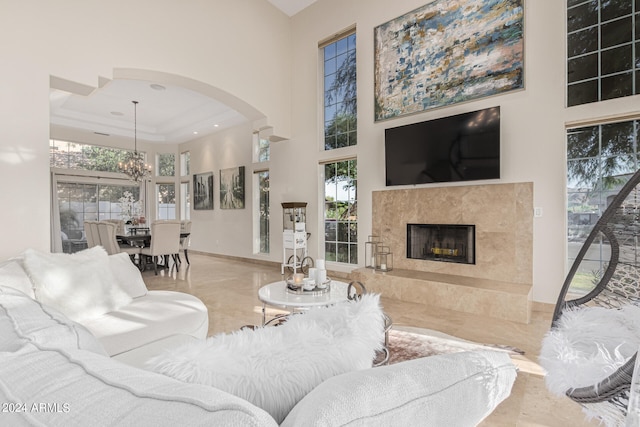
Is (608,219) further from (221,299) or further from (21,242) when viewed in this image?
(21,242)

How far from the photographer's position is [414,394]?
1.72ft

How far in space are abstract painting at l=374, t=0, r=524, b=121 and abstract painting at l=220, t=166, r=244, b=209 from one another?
4.04 m

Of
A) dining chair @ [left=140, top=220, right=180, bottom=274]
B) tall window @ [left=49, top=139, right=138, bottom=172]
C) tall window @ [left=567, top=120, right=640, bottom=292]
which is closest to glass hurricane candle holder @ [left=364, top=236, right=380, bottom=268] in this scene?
tall window @ [left=567, top=120, right=640, bottom=292]

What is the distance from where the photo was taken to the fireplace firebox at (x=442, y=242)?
417cm

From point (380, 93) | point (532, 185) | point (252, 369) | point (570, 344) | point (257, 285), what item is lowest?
point (257, 285)

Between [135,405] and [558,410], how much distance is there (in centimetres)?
231

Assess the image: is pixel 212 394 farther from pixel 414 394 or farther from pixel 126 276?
pixel 126 276

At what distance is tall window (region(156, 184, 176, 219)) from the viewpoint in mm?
9617

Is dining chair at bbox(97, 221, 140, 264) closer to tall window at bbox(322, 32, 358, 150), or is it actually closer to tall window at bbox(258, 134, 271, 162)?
tall window at bbox(258, 134, 271, 162)

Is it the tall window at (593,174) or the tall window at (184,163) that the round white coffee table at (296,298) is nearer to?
the tall window at (593,174)

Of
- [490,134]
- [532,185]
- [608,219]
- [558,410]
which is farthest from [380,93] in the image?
[558,410]

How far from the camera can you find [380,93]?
5008 mm

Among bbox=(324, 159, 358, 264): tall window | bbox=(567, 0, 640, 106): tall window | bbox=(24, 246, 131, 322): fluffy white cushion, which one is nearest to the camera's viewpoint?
bbox=(24, 246, 131, 322): fluffy white cushion

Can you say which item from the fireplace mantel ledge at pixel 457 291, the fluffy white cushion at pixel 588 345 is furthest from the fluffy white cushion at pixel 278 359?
the fireplace mantel ledge at pixel 457 291
